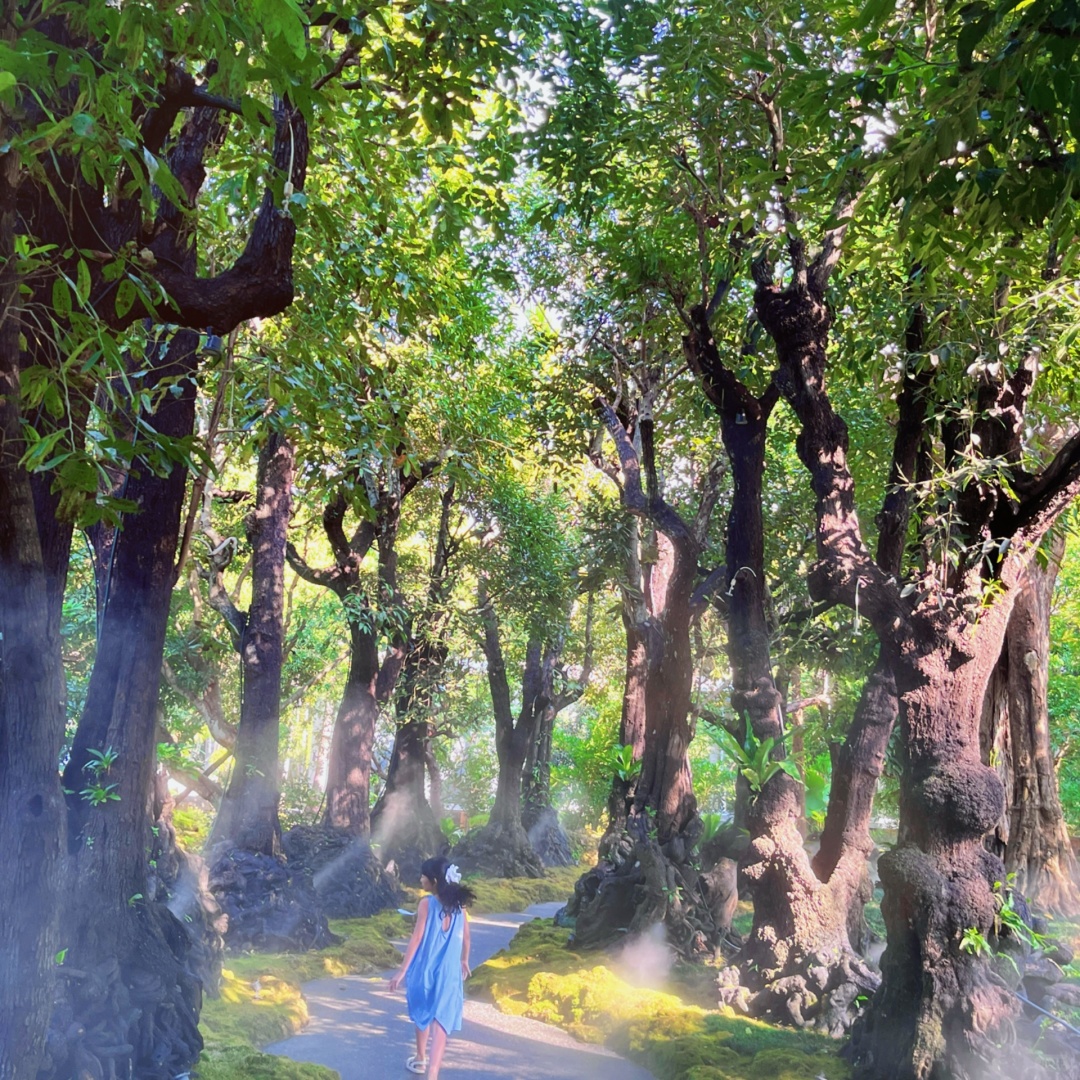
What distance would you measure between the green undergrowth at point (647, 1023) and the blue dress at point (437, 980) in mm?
1943

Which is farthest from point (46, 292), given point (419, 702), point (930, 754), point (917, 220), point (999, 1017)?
point (419, 702)

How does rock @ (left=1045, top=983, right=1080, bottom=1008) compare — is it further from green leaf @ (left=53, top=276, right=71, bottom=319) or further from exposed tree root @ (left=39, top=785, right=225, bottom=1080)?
green leaf @ (left=53, top=276, right=71, bottom=319)

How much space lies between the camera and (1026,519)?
23.5ft

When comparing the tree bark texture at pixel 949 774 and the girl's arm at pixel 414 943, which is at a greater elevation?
the tree bark texture at pixel 949 774

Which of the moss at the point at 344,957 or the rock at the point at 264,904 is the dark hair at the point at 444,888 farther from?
the rock at the point at 264,904

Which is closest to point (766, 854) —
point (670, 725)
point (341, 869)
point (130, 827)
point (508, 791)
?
point (670, 725)

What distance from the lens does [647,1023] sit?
9156 mm

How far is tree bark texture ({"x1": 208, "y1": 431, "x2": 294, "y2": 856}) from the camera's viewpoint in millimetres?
13562

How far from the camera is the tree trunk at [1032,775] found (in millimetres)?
12992

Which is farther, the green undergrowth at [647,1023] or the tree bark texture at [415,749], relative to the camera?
the tree bark texture at [415,749]

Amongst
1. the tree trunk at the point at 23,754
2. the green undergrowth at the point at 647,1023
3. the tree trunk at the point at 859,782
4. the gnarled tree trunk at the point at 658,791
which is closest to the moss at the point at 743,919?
the gnarled tree trunk at the point at 658,791

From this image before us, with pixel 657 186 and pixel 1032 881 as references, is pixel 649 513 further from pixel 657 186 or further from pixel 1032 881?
pixel 1032 881

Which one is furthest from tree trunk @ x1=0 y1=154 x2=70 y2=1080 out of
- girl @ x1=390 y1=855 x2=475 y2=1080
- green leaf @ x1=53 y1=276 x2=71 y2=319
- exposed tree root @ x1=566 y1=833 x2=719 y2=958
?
exposed tree root @ x1=566 y1=833 x2=719 y2=958

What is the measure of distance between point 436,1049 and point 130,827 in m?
2.85
